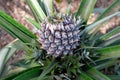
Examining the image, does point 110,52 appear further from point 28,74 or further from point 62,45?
point 28,74

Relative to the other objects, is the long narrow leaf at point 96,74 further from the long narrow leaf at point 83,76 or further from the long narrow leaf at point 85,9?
the long narrow leaf at point 85,9

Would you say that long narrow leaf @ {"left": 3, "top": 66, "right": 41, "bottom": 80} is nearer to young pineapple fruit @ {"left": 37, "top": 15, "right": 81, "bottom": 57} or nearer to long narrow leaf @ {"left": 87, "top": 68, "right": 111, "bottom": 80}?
young pineapple fruit @ {"left": 37, "top": 15, "right": 81, "bottom": 57}

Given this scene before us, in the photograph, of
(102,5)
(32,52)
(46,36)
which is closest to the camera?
(46,36)

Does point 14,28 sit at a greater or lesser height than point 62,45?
greater

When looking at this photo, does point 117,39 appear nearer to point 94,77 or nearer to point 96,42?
point 96,42

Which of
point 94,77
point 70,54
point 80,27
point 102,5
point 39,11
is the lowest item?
point 94,77

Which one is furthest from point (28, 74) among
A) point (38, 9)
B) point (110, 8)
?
point (110, 8)

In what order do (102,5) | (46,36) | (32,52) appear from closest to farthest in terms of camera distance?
(46,36) < (32,52) < (102,5)

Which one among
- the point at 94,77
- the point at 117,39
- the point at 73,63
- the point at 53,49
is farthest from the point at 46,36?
the point at 117,39
